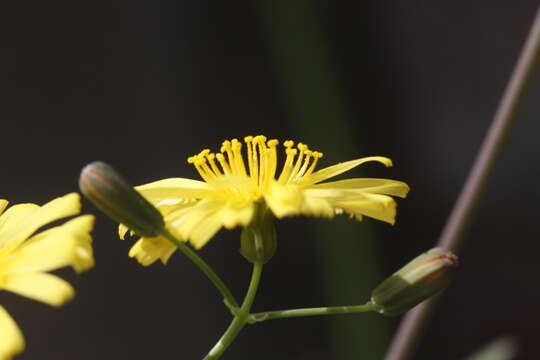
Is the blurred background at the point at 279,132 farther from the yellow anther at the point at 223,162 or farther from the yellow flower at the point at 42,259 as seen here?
the yellow flower at the point at 42,259

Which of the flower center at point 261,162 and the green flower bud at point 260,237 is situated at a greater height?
the flower center at point 261,162

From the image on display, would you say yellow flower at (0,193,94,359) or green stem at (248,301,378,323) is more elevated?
yellow flower at (0,193,94,359)

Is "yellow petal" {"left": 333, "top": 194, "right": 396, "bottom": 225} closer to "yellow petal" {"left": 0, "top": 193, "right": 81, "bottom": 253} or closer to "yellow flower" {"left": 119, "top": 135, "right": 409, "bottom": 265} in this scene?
"yellow flower" {"left": 119, "top": 135, "right": 409, "bottom": 265}

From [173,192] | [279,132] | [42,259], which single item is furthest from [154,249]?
[279,132]

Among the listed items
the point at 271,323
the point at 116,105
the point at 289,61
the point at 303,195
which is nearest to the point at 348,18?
the point at 289,61

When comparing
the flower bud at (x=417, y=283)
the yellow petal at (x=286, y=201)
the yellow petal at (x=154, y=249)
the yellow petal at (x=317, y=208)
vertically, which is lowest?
the flower bud at (x=417, y=283)

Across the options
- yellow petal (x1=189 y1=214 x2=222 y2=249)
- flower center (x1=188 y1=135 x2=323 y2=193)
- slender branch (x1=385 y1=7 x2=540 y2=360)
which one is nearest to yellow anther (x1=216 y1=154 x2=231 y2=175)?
flower center (x1=188 y1=135 x2=323 y2=193)

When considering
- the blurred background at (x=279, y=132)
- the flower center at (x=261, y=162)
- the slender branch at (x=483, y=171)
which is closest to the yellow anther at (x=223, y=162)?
the flower center at (x=261, y=162)
